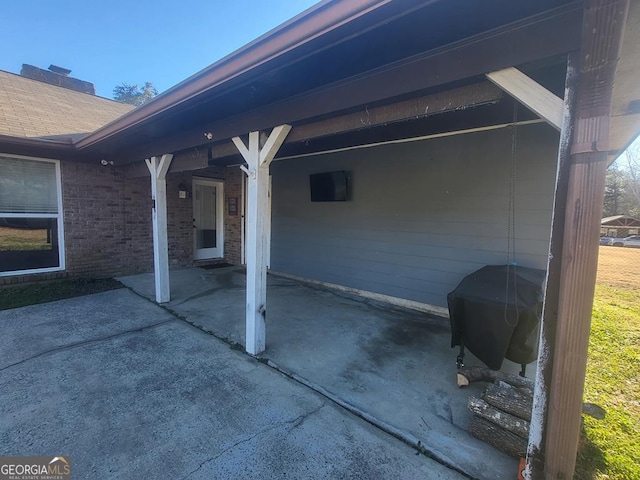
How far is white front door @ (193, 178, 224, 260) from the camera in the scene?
25.4ft

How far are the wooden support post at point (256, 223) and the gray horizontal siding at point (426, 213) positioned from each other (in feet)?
8.39

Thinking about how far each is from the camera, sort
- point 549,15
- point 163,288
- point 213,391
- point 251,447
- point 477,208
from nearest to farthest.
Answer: point 549,15 → point 251,447 → point 213,391 → point 477,208 → point 163,288

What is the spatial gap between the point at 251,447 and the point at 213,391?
774 millimetres

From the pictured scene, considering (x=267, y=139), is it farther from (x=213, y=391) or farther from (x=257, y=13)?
(x=257, y=13)

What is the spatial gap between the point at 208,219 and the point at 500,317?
287 inches

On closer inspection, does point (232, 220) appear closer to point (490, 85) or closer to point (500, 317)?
point (500, 317)

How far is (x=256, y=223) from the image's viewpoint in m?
3.08

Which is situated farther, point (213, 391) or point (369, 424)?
point (213, 391)

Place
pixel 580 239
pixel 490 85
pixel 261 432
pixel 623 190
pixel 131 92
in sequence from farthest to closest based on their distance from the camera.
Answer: pixel 131 92, pixel 623 190, pixel 261 432, pixel 490 85, pixel 580 239

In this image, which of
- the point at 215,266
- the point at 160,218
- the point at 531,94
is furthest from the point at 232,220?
the point at 531,94

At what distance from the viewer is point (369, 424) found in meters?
2.22

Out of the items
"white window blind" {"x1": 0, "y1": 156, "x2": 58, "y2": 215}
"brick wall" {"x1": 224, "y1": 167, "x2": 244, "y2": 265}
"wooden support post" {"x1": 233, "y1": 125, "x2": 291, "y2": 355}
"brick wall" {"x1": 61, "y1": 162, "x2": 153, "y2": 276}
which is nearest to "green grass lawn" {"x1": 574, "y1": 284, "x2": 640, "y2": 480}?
"wooden support post" {"x1": 233, "y1": 125, "x2": 291, "y2": 355}

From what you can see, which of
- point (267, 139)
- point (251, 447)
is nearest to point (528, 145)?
point (267, 139)

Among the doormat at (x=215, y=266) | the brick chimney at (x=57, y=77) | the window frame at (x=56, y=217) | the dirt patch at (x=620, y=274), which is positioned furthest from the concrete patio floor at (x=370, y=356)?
the brick chimney at (x=57, y=77)
